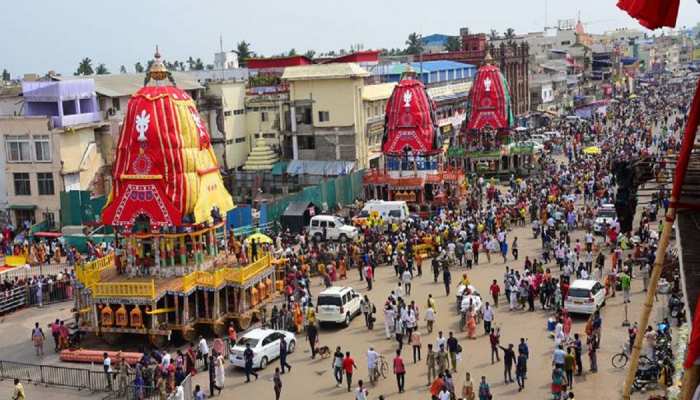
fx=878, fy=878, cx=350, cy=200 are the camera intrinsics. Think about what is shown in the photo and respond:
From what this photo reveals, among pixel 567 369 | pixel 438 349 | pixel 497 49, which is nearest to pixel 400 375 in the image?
pixel 438 349

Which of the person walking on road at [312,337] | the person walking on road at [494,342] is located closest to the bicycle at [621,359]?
the person walking on road at [494,342]

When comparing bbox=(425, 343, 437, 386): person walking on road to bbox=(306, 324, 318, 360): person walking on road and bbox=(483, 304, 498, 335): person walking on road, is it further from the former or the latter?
bbox=(306, 324, 318, 360): person walking on road

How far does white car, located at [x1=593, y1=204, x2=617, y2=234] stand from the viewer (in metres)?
37.5

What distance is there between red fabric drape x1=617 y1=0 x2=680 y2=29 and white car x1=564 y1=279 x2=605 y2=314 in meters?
20.5

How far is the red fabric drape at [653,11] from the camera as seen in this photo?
6500mm

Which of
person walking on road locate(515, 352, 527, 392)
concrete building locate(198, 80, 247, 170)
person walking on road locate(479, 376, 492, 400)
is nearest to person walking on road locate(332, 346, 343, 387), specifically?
person walking on road locate(479, 376, 492, 400)

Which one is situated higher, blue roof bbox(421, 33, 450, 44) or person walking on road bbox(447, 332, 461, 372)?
blue roof bbox(421, 33, 450, 44)

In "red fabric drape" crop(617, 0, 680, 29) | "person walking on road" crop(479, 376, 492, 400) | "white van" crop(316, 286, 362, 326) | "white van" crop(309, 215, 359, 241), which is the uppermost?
"red fabric drape" crop(617, 0, 680, 29)

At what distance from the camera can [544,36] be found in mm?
147625

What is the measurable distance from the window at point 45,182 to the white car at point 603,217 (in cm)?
2722

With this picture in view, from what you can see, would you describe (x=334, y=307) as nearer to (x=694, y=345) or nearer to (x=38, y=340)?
(x=38, y=340)

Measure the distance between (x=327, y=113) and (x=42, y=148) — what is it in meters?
18.1

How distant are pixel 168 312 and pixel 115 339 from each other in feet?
6.15

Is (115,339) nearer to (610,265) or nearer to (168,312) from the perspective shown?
(168,312)
